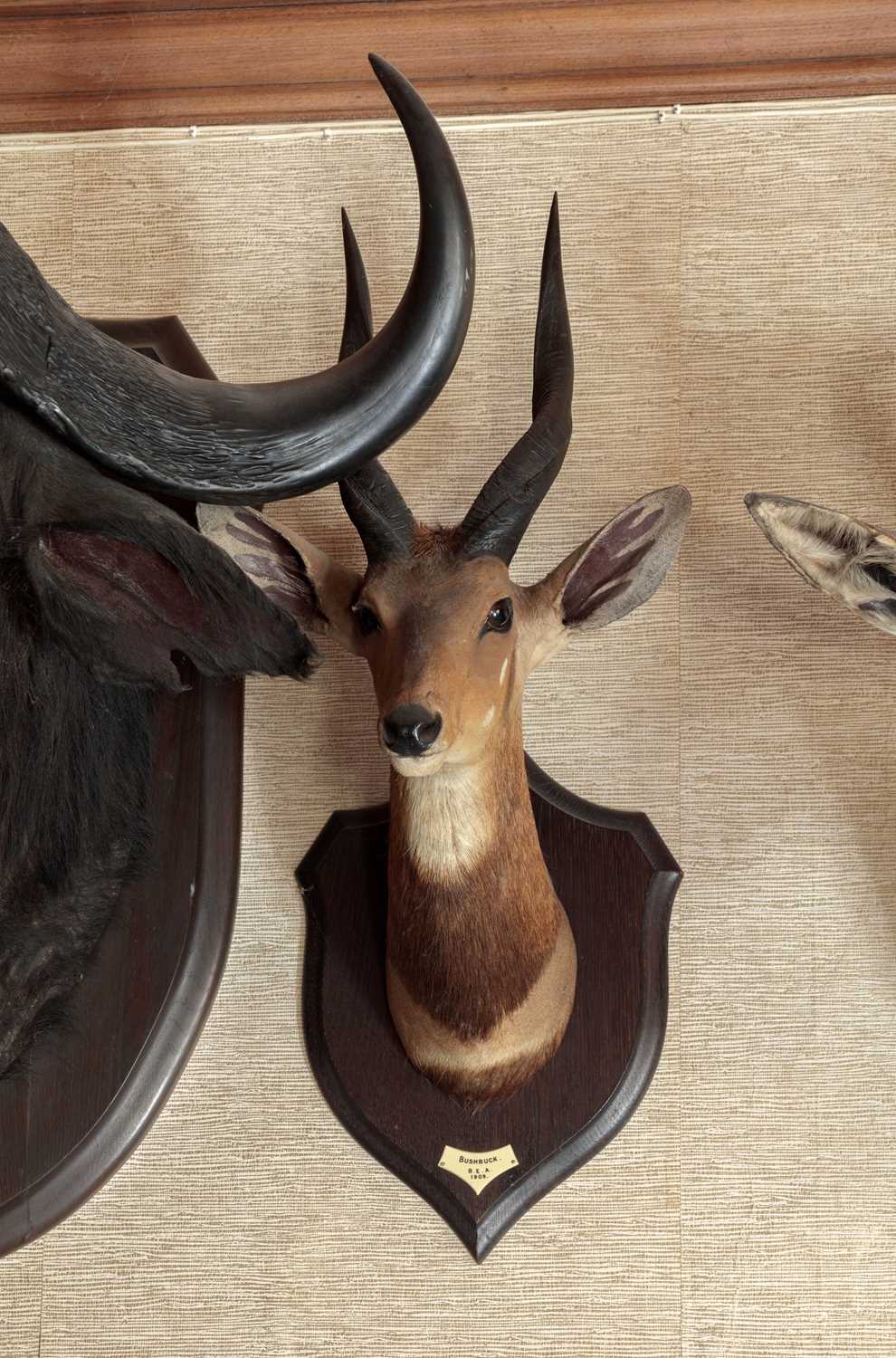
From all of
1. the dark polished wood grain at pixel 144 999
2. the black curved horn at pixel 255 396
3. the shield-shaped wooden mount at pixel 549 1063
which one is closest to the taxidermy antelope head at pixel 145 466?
the black curved horn at pixel 255 396

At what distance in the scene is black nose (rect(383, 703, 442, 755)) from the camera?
0.93 meters

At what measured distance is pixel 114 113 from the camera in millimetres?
1422

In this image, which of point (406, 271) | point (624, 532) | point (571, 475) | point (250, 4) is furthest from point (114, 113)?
point (624, 532)

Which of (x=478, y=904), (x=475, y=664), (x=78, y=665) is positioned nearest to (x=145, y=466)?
(x=78, y=665)

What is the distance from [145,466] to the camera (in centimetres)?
73

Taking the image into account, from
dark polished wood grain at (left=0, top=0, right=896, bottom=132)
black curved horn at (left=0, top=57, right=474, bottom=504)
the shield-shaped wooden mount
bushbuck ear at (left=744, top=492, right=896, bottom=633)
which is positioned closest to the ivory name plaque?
the shield-shaped wooden mount

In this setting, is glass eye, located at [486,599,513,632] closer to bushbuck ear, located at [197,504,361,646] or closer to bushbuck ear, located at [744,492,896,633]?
bushbuck ear, located at [197,504,361,646]

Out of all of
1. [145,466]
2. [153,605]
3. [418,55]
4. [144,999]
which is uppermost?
[418,55]

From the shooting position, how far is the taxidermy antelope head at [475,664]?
1033 millimetres

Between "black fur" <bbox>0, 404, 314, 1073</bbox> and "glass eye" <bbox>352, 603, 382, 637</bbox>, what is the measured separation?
16cm

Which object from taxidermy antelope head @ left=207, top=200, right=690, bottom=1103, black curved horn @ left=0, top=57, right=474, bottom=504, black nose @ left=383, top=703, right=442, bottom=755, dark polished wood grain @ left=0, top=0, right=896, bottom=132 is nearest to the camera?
black curved horn @ left=0, top=57, right=474, bottom=504

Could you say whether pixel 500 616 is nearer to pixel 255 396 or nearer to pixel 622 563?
pixel 622 563

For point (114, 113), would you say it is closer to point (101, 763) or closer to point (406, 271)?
point (406, 271)

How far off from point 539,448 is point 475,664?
0.71ft
